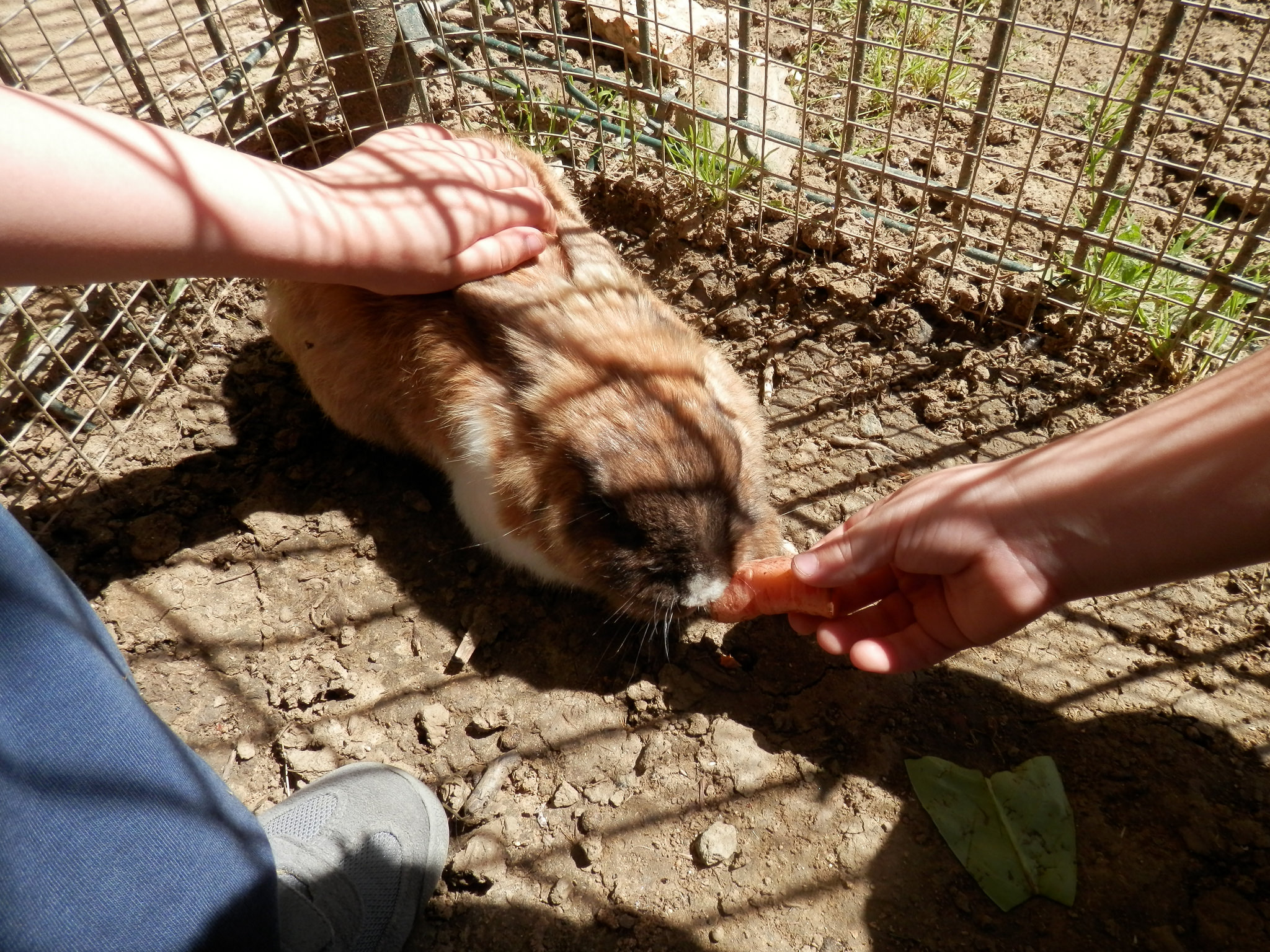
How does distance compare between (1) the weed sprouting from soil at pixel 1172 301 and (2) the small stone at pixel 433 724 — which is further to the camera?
(1) the weed sprouting from soil at pixel 1172 301

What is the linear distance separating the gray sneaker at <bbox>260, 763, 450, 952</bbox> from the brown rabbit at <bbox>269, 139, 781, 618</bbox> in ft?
3.10

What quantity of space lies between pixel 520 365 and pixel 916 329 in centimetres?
183

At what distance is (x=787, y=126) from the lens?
4578 mm

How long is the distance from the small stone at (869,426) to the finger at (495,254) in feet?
4.99

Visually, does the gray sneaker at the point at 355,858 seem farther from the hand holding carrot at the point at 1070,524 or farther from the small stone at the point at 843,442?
the small stone at the point at 843,442

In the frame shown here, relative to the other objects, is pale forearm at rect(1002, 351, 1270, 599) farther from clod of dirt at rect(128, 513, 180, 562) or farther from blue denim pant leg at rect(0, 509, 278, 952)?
clod of dirt at rect(128, 513, 180, 562)

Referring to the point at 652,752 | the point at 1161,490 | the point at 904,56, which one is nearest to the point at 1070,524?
the point at 1161,490

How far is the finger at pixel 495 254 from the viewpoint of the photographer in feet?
9.87

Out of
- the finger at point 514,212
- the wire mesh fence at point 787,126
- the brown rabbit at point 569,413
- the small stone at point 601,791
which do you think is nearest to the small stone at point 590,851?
the small stone at point 601,791

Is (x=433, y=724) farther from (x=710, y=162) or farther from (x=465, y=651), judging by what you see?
(x=710, y=162)

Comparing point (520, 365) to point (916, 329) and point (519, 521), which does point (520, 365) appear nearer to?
point (519, 521)

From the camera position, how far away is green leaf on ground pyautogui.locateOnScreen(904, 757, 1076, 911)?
2.39m

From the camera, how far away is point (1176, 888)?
2.37 metres

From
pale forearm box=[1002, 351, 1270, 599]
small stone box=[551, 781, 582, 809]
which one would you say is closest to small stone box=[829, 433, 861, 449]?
pale forearm box=[1002, 351, 1270, 599]
